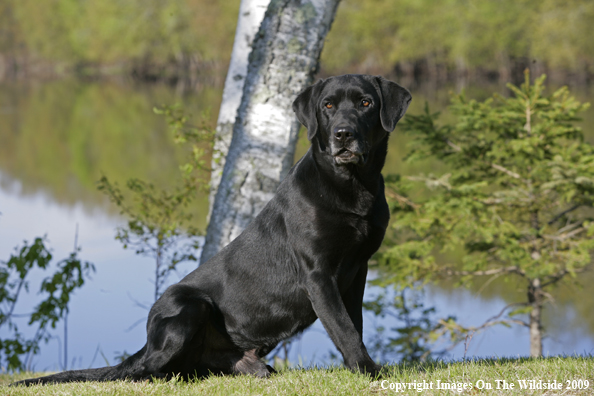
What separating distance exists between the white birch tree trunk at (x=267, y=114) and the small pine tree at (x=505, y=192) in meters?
2.24

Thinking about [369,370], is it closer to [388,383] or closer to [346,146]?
[388,383]

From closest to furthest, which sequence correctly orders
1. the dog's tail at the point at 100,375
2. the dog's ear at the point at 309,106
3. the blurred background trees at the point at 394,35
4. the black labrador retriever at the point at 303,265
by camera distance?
the black labrador retriever at the point at 303,265
the dog's ear at the point at 309,106
the dog's tail at the point at 100,375
the blurred background trees at the point at 394,35

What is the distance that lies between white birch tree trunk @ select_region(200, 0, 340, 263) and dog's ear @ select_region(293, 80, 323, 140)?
1.94 m

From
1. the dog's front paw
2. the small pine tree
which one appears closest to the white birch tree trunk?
the small pine tree

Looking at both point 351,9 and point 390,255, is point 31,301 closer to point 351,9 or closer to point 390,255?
point 390,255

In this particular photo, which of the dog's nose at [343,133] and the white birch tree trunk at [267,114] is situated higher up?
the white birch tree trunk at [267,114]

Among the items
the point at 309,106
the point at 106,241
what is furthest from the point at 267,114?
the point at 106,241

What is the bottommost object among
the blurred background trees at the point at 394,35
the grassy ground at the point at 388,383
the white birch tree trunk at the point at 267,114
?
the grassy ground at the point at 388,383

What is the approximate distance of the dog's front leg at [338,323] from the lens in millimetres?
3154

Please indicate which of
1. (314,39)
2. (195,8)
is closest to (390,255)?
(314,39)

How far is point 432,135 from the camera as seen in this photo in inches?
288

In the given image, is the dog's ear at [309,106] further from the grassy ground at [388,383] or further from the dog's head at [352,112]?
the grassy ground at [388,383]

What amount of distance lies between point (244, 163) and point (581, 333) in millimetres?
8213

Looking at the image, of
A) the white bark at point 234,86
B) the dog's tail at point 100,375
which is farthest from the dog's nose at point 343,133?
the white bark at point 234,86
